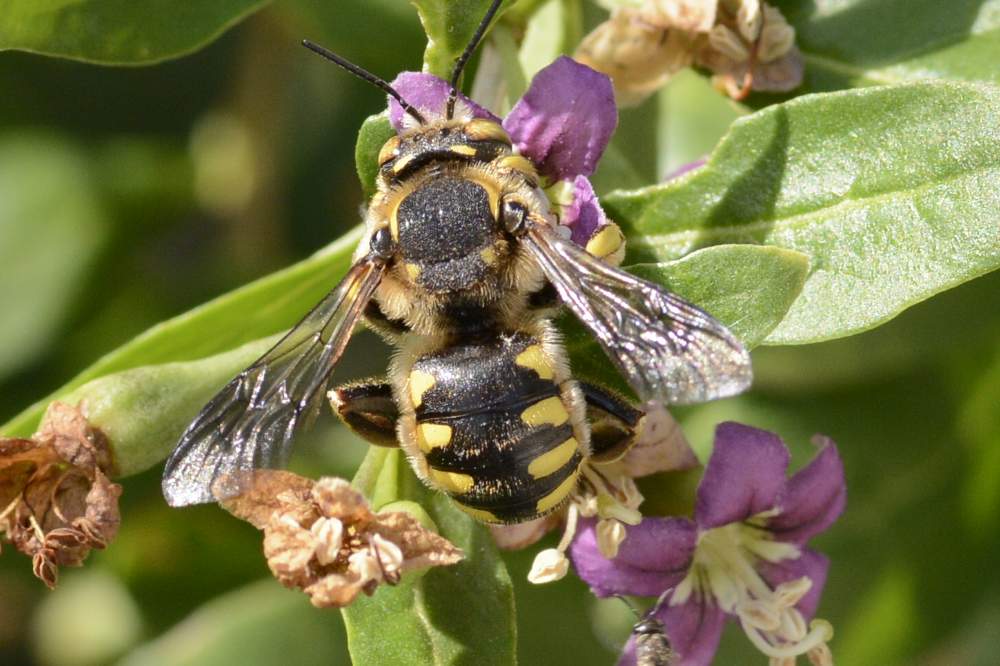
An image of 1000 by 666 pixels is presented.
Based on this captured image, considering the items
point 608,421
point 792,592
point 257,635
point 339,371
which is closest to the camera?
point 608,421

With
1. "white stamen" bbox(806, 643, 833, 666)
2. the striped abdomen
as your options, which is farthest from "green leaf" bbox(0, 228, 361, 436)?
"white stamen" bbox(806, 643, 833, 666)

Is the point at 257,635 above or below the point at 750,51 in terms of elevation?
below

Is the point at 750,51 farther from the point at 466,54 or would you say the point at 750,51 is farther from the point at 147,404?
the point at 147,404

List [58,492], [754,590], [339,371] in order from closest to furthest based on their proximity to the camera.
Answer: [58,492]
[754,590]
[339,371]

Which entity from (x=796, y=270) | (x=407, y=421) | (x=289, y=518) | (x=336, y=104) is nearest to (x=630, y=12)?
(x=796, y=270)

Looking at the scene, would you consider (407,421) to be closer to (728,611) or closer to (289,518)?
(289,518)

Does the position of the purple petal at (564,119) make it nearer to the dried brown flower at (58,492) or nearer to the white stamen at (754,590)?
the white stamen at (754,590)

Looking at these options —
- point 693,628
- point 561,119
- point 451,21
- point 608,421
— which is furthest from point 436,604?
point 451,21

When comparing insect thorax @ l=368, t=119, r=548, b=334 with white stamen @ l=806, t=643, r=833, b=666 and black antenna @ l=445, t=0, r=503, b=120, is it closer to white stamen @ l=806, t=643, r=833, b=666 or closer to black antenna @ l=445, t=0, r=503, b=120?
black antenna @ l=445, t=0, r=503, b=120
